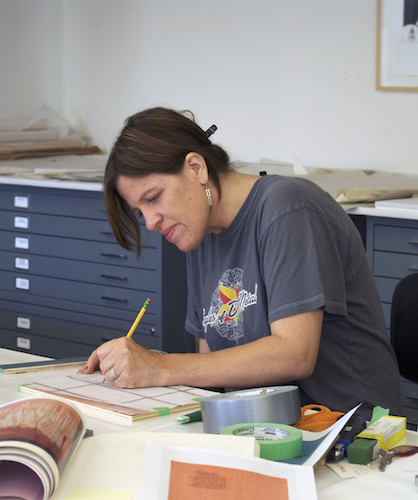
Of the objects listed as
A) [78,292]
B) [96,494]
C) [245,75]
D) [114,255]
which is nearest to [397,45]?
[245,75]

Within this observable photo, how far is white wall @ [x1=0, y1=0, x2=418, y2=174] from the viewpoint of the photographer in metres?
3.02

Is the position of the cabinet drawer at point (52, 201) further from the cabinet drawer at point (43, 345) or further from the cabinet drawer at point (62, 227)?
the cabinet drawer at point (43, 345)

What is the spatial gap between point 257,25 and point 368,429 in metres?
2.78

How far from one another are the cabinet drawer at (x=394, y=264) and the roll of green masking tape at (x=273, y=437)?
147cm

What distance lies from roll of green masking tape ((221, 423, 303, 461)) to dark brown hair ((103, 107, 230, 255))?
1.88ft

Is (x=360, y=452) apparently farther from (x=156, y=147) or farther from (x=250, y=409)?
(x=156, y=147)

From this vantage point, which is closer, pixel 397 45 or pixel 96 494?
pixel 96 494

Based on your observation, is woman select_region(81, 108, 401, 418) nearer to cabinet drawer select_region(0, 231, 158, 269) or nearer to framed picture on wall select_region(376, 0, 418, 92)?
cabinet drawer select_region(0, 231, 158, 269)

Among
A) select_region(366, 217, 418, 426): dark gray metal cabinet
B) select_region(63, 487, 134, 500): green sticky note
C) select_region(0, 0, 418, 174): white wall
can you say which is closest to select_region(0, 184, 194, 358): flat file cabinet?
select_region(366, 217, 418, 426): dark gray metal cabinet

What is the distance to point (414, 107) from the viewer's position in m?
2.90

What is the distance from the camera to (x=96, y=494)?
2.35 feet

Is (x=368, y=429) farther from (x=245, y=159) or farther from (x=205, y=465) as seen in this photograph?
(x=245, y=159)

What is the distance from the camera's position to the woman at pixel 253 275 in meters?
1.17

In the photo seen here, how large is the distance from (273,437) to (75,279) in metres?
2.19
